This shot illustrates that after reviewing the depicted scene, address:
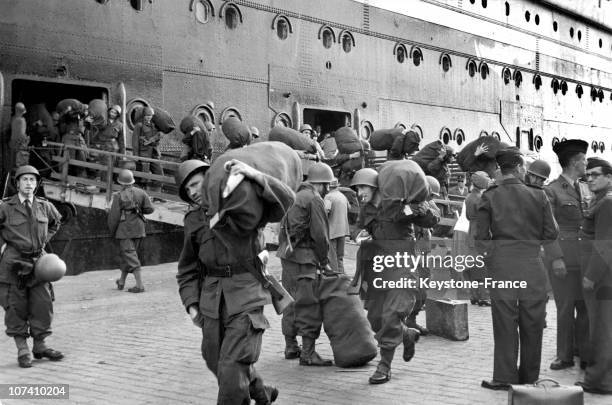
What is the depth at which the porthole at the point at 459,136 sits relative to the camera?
22797mm

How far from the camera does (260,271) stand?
165 inches

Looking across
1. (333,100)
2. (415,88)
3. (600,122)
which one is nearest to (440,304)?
(333,100)

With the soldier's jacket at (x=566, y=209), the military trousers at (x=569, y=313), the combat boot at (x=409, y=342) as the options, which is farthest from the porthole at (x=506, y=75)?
the combat boot at (x=409, y=342)

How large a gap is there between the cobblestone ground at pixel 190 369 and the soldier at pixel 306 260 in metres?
0.30

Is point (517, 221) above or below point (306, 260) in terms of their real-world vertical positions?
above

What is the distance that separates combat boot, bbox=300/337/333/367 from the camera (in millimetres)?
6199

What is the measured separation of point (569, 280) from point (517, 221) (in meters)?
1.12

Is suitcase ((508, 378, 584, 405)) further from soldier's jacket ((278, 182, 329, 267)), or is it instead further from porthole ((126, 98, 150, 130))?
porthole ((126, 98, 150, 130))

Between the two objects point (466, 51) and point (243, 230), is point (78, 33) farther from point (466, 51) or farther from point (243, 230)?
point (466, 51)

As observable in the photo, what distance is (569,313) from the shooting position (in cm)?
607

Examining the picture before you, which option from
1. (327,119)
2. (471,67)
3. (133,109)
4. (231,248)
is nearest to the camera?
(231,248)

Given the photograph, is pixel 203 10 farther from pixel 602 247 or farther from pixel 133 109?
pixel 602 247

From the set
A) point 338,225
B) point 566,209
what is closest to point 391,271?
point 338,225

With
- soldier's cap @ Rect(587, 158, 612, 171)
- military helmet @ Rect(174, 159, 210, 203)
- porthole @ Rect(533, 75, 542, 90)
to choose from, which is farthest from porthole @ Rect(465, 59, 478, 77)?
military helmet @ Rect(174, 159, 210, 203)
